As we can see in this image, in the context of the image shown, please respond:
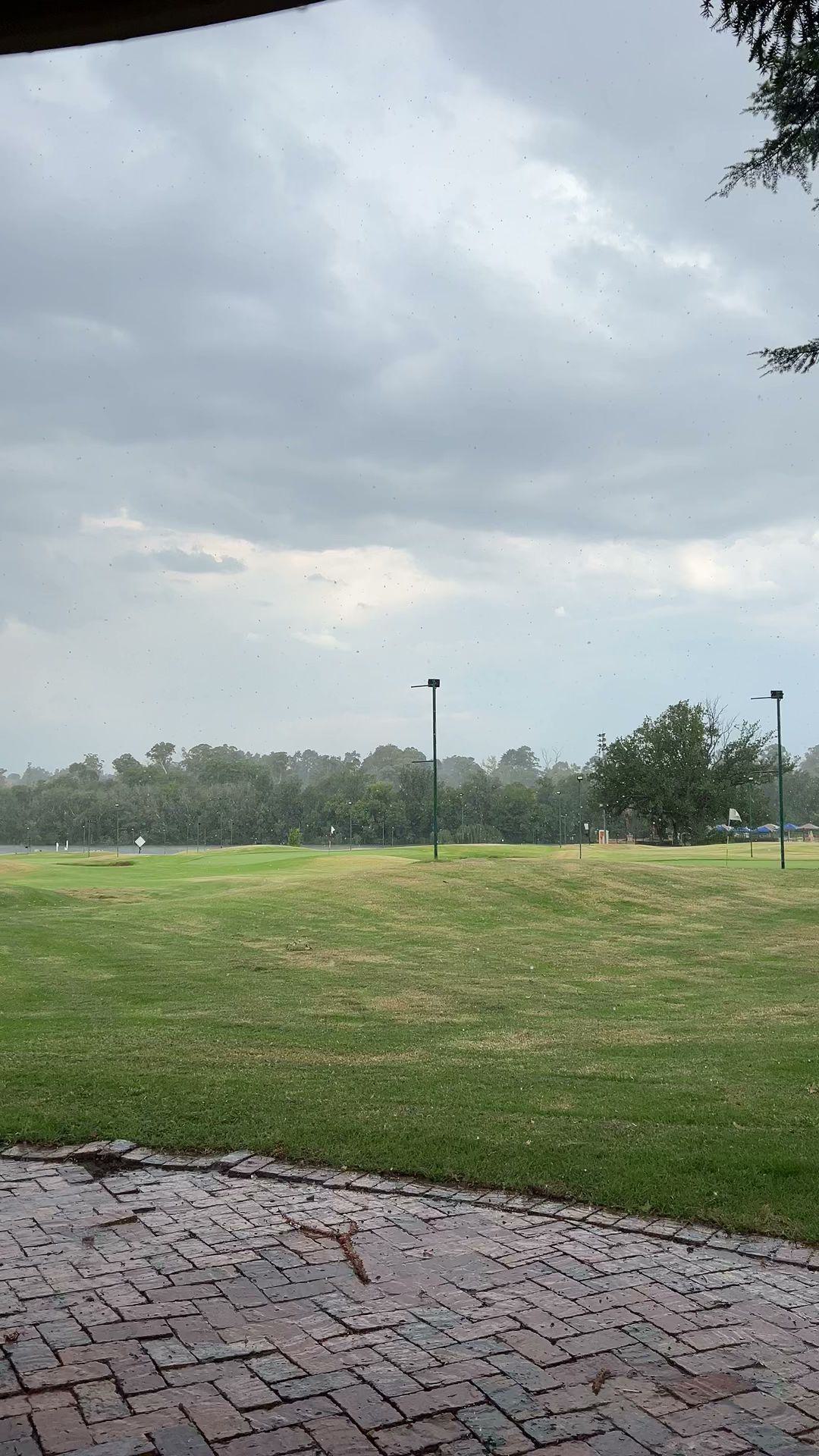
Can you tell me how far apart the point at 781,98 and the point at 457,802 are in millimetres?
59239

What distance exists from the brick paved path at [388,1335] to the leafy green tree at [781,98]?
4.85 m

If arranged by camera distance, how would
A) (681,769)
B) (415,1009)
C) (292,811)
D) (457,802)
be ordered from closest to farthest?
1. (415,1009)
2. (681,769)
3. (457,802)
4. (292,811)

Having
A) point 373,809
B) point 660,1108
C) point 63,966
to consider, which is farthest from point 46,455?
Answer: point 373,809

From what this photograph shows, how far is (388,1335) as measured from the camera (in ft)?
11.4

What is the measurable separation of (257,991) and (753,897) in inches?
582

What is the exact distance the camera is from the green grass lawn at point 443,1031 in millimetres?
5480

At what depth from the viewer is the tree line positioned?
6034 centimetres

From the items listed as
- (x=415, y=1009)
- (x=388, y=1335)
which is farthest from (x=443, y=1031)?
(x=388, y=1335)

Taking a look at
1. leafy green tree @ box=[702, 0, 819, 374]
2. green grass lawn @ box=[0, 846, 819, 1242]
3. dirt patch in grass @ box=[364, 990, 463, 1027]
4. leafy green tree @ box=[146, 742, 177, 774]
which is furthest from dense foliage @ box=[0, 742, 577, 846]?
leafy green tree @ box=[702, 0, 819, 374]

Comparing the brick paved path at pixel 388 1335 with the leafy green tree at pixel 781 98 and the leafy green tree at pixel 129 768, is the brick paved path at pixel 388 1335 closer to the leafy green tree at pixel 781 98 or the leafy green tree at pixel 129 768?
the leafy green tree at pixel 781 98

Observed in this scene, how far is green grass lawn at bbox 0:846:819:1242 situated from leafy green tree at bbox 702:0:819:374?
175 inches

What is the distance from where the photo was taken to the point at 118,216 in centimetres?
655

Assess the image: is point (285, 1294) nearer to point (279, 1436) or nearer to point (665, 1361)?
point (279, 1436)

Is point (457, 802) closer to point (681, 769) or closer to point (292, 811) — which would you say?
point (292, 811)
